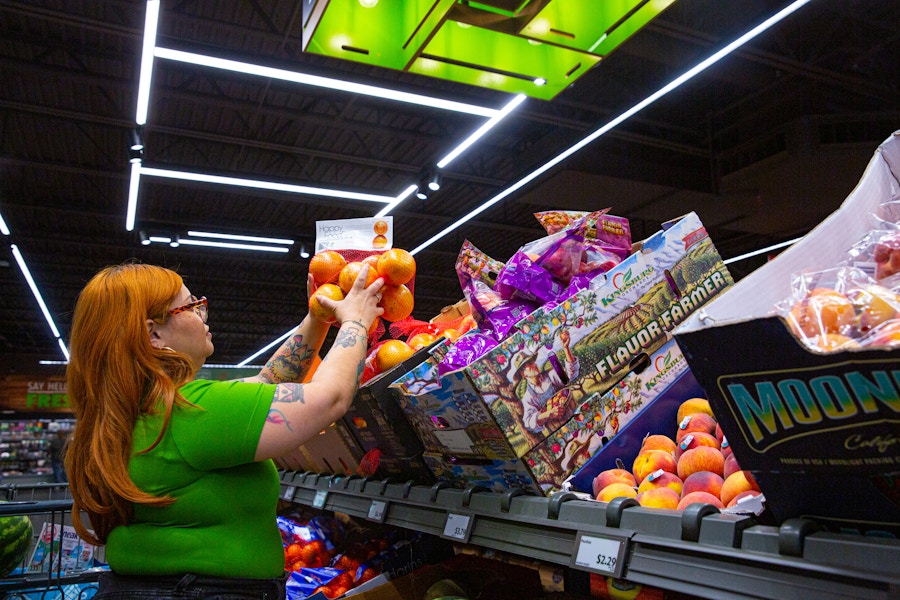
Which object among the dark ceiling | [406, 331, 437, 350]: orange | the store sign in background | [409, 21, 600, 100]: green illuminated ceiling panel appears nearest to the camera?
[406, 331, 437, 350]: orange

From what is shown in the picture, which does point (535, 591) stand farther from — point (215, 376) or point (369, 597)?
point (215, 376)

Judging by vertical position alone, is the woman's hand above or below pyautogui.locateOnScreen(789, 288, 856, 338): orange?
above

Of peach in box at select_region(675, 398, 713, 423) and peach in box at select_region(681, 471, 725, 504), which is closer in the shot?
peach in box at select_region(681, 471, 725, 504)

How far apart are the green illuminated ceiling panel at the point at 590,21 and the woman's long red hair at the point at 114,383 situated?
8.10 ft

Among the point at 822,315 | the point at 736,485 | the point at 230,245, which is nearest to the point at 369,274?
the point at 736,485

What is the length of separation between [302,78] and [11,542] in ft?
15.1

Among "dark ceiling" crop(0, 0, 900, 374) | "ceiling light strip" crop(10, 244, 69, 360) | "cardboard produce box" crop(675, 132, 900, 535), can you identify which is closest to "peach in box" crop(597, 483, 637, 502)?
"cardboard produce box" crop(675, 132, 900, 535)

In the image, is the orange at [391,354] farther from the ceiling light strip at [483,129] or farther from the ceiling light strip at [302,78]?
the ceiling light strip at [483,129]

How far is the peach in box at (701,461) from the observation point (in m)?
1.22

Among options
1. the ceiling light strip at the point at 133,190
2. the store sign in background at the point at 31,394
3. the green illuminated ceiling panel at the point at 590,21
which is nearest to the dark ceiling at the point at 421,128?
the ceiling light strip at the point at 133,190

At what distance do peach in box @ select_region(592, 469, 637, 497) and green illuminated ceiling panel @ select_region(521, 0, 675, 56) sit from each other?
2493 mm

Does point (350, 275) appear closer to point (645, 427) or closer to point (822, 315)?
point (645, 427)

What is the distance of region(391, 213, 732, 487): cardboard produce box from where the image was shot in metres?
1.29

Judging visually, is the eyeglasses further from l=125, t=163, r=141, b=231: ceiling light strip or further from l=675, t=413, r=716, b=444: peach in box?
l=125, t=163, r=141, b=231: ceiling light strip
